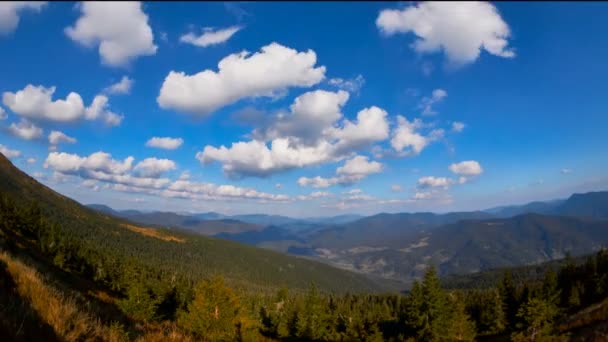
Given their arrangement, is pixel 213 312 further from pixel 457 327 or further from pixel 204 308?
pixel 457 327

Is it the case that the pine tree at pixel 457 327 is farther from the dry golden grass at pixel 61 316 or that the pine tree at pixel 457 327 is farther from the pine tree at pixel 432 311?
the dry golden grass at pixel 61 316

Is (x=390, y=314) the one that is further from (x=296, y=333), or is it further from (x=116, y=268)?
(x=116, y=268)

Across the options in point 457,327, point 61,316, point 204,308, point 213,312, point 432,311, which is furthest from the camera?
point 457,327

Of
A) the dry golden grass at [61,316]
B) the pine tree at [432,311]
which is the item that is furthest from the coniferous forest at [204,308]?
the pine tree at [432,311]

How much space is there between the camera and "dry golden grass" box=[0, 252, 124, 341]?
602cm

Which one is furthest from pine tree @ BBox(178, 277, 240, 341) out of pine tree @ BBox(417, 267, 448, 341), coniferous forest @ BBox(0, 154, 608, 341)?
pine tree @ BBox(417, 267, 448, 341)

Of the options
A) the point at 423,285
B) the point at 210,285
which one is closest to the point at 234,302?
the point at 210,285

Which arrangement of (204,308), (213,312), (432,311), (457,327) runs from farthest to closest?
(457,327), (432,311), (213,312), (204,308)

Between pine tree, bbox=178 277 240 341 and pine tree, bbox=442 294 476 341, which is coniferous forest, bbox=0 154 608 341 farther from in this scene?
pine tree, bbox=442 294 476 341

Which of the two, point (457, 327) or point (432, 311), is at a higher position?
point (432, 311)

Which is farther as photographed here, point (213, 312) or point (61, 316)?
point (213, 312)

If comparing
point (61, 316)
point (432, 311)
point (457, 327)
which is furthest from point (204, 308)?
point (457, 327)

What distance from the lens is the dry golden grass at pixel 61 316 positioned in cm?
602

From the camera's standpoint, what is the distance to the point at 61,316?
631 cm
